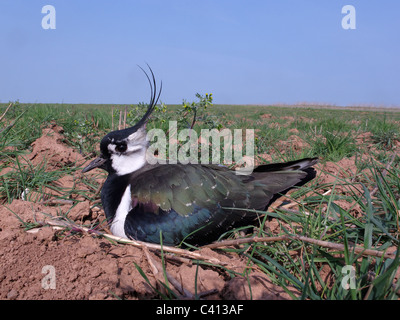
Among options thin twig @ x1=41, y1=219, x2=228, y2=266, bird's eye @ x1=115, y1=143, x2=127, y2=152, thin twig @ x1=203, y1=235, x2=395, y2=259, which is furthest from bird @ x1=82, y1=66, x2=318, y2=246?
thin twig @ x1=203, y1=235, x2=395, y2=259

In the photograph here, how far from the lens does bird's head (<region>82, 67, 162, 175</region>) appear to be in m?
3.08

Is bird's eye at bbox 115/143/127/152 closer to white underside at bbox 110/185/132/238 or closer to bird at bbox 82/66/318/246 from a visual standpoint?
bird at bbox 82/66/318/246

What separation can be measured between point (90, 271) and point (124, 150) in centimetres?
140

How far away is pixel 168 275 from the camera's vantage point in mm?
1920

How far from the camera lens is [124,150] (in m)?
3.14

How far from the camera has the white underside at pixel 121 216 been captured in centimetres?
267

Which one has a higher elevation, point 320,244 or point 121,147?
point 121,147

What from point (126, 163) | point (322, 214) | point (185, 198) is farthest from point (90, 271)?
point (322, 214)

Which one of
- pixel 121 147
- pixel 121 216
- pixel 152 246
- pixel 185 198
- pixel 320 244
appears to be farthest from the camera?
pixel 121 147

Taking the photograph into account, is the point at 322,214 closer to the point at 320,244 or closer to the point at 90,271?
the point at 320,244

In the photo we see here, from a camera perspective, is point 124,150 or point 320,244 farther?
point 124,150

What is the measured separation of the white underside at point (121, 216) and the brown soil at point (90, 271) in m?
0.28
